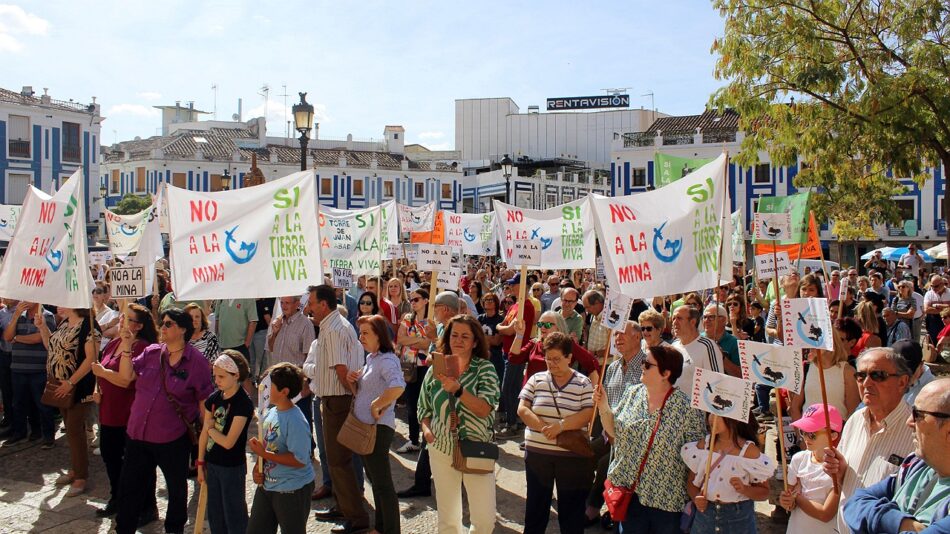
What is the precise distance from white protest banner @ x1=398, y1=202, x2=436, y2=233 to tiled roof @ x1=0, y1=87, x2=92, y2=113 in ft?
123

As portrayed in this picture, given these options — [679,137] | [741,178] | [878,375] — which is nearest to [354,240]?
[878,375]

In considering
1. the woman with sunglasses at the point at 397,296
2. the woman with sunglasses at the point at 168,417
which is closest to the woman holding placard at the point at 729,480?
the woman with sunglasses at the point at 168,417

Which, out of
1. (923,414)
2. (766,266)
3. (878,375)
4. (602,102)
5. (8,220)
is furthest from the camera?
(602,102)

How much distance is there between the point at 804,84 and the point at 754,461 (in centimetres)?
910

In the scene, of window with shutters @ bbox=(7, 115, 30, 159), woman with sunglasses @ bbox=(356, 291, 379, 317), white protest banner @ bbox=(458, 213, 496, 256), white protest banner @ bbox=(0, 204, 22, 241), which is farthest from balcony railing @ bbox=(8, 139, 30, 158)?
woman with sunglasses @ bbox=(356, 291, 379, 317)

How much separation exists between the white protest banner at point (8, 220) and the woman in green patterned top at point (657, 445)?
47.1 ft

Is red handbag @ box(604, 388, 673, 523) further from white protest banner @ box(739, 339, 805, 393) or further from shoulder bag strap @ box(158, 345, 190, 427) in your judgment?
shoulder bag strap @ box(158, 345, 190, 427)

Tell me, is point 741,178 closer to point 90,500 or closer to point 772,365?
point 90,500

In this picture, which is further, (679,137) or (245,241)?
(679,137)

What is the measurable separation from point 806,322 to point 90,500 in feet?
19.9

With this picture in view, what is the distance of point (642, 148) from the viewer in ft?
164

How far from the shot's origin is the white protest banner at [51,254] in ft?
23.9

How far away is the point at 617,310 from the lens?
6.26 m

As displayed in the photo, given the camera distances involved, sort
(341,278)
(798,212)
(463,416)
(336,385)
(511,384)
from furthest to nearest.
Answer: (798,212)
(341,278)
(511,384)
(336,385)
(463,416)
